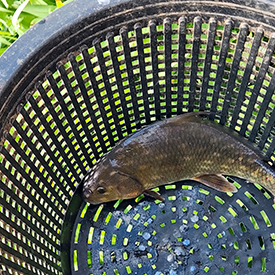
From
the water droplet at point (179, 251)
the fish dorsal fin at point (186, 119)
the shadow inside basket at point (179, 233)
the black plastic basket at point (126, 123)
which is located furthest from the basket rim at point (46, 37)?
the water droplet at point (179, 251)

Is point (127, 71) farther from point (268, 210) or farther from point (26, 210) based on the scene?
point (268, 210)

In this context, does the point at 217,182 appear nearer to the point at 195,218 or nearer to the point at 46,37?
the point at 195,218

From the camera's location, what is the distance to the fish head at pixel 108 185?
170 cm

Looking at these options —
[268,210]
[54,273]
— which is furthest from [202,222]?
[54,273]

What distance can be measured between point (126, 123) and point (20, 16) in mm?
1084

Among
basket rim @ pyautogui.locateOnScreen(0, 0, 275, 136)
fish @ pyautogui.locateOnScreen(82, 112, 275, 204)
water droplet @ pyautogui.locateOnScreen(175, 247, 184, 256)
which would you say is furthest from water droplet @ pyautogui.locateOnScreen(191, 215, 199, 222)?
basket rim @ pyautogui.locateOnScreen(0, 0, 275, 136)

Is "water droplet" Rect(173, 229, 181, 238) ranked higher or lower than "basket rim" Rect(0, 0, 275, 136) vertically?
lower

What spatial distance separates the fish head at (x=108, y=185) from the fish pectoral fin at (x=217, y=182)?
30cm

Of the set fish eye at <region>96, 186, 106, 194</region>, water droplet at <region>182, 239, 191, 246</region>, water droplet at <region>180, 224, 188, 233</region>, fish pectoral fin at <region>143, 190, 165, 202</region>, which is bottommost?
water droplet at <region>182, 239, 191, 246</region>

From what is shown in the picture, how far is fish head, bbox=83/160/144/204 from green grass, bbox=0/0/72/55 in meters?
1.08

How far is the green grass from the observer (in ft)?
7.56

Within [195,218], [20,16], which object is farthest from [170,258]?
[20,16]

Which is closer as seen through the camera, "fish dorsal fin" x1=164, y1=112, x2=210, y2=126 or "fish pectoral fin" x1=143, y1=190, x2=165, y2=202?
"fish dorsal fin" x1=164, y1=112, x2=210, y2=126

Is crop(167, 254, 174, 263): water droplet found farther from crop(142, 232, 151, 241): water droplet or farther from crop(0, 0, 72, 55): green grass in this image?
crop(0, 0, 72, 55): green grass
